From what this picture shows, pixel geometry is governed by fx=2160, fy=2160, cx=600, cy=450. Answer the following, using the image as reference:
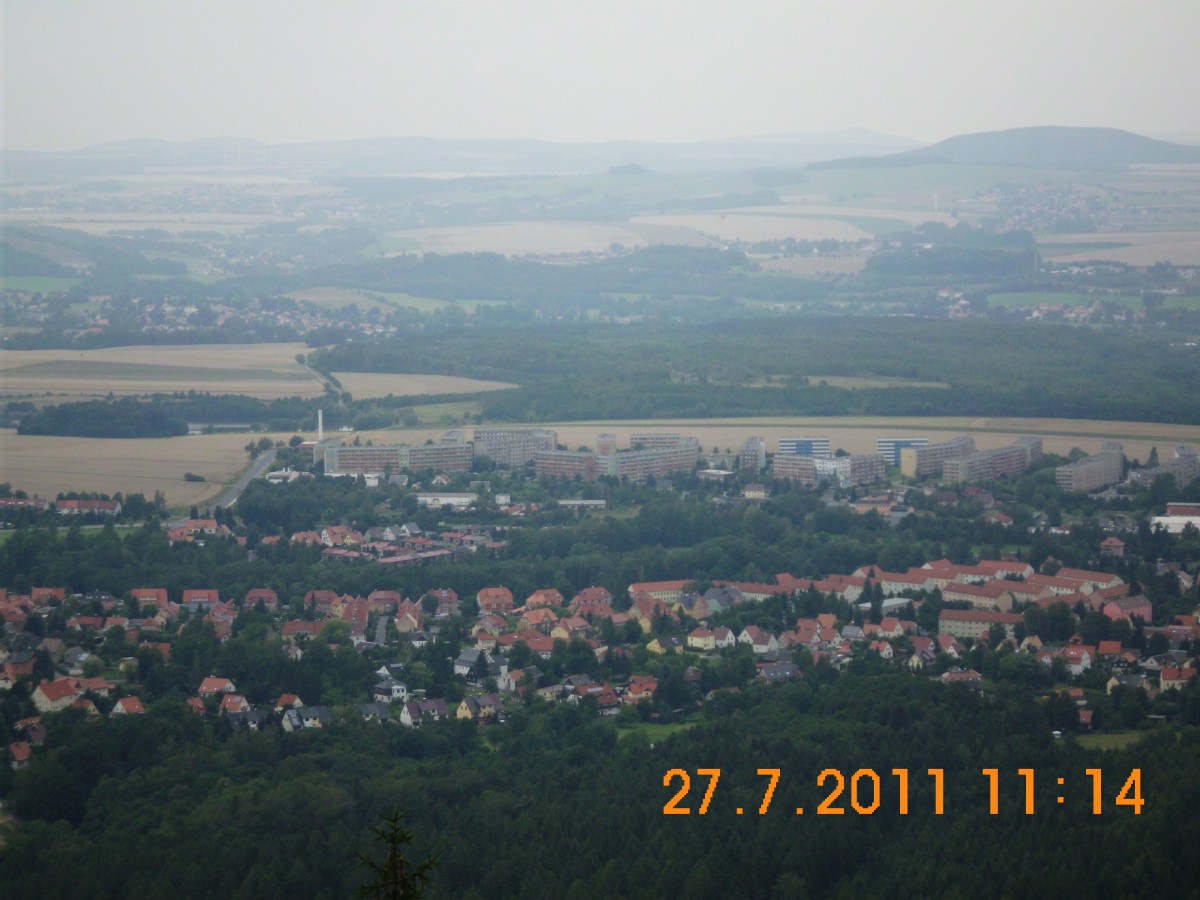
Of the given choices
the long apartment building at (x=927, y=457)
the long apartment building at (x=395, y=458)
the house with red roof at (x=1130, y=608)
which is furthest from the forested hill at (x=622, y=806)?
the long apartment building at (x=395, y=458)

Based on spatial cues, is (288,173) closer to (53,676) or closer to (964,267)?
(964,267)

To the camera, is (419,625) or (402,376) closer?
(419,625)

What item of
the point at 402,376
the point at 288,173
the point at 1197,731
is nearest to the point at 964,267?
the point at 402,376

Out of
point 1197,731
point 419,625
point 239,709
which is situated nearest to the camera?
point 1197,731

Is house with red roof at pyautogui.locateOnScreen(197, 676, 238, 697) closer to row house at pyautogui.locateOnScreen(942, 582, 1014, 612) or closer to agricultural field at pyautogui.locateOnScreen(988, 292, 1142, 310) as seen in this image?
row house at pyautogui.locateOnScreen(942, 582, 1014, 612)

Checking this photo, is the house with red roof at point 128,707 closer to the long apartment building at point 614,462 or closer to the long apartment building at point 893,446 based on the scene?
the long apartment building at point 614,462

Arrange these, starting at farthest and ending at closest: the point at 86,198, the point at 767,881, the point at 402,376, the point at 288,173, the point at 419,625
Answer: the point at 288,173 → the point at 86,198 → the point at 402,376 → the point at 419,625 → the point at 767,881
